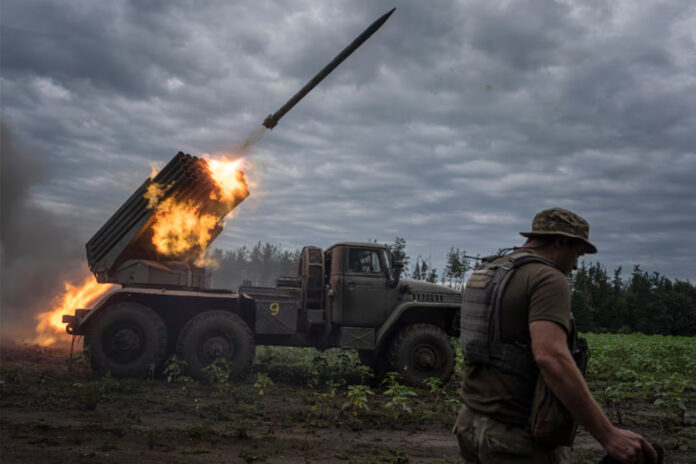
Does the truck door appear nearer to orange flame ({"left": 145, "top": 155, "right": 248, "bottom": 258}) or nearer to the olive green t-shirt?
orange flame ({"left": 145, "top": 155, "right": 248, "bottom": 258})

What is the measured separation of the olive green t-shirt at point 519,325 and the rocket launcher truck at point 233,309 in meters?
8.09

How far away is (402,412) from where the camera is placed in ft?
26.3

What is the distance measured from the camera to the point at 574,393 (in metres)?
2.19

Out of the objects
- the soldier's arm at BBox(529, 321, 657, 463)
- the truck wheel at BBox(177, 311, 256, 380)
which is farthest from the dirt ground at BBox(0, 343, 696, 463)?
the soldier's arm at BBox(529, 321, 657, 463)

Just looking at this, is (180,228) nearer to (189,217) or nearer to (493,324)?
(189,217)

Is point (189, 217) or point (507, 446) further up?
point (189, 217)

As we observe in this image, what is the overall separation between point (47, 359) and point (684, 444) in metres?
12.9

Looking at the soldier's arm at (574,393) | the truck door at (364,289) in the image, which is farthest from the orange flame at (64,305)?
the soldier's arm at (574,393)

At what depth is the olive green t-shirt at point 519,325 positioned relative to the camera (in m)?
2.33

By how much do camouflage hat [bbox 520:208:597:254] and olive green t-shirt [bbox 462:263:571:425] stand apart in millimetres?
249

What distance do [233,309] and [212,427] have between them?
4.30 metres

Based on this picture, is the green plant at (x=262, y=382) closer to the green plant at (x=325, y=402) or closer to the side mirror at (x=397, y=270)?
the green plant at (x=325, y=402)

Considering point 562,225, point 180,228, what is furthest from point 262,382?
point 562,225

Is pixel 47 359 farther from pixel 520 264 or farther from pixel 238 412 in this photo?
pixel 520 264
